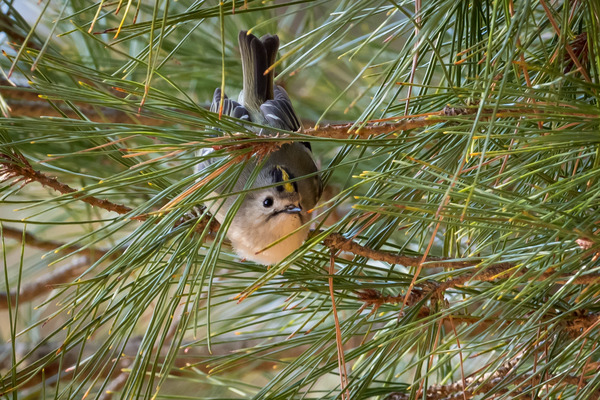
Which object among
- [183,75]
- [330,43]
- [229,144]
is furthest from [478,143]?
[183,75]

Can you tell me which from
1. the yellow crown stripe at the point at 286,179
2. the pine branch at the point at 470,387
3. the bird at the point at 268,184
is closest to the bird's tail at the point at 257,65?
the bird at the point at 268,184

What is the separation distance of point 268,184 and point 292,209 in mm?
59

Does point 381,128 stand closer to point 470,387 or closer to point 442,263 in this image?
point 442,263

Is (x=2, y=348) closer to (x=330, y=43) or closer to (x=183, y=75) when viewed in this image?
(x=183, y=75)

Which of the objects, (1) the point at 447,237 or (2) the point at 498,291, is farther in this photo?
(1) the point at 447,237

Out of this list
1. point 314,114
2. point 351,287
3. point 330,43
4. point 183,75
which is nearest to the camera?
point 330,43

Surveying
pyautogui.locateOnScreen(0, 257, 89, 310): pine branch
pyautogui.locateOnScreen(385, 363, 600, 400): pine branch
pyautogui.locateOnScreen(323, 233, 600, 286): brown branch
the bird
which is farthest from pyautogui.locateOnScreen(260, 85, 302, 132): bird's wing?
pyautogui.locateOnScreen(0, 257, 89, 310): pine branch

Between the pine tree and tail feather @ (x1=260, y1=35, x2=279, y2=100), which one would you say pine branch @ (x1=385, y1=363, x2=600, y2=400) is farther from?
tail feather @ (x1=260, y1=35, x2=279, y2=100)

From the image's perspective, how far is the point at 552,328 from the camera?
789 mm

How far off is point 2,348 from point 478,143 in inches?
70.0

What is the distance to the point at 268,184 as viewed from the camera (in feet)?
3.47

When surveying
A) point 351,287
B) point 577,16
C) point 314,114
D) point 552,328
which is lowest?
point 552,328

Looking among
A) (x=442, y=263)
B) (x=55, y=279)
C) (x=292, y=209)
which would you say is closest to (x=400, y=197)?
(x=442, y=263)

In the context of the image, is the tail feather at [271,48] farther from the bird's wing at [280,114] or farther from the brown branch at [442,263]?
the brown branch at [442,263]
